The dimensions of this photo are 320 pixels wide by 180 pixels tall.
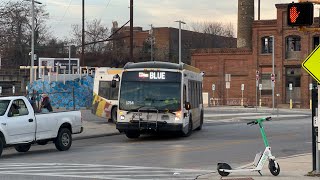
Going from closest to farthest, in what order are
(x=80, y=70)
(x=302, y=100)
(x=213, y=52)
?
(x=80, y=70), (x=302, y=100), (x=213, y=52)

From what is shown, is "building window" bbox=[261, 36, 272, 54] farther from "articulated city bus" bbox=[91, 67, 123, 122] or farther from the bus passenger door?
the bus passenger door

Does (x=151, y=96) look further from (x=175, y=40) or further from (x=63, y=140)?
(x=175, y=40)

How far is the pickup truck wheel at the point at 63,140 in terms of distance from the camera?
63.2 feet

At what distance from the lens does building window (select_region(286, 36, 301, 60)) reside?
6931cm

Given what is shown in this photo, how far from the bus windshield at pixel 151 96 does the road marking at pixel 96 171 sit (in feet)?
26.3

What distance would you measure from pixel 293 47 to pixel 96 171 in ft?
196

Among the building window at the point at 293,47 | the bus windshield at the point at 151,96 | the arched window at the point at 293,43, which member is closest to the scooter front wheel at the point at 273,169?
the bus windshield at the point at 151,96

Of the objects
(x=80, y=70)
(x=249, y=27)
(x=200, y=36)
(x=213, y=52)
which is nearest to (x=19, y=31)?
(x=80, y=70)

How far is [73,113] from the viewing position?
65.6 feet

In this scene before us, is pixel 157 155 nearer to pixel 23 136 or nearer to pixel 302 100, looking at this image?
pixel 23 136

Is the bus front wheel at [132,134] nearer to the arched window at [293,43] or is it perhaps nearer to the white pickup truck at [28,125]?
the white pickup truck at [28,125]

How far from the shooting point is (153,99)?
2261cm

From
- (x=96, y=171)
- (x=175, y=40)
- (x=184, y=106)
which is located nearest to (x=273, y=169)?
(x=96, y=171)

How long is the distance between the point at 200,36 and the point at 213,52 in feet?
166
